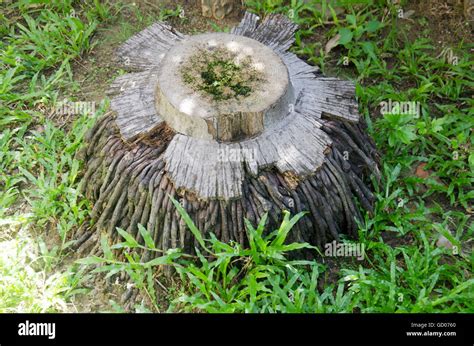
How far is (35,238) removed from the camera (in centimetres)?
341

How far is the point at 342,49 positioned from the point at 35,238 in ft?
8.80

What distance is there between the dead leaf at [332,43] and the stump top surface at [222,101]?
1.23 m

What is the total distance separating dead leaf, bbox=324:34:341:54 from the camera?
432cm

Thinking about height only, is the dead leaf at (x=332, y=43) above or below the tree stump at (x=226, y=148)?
above

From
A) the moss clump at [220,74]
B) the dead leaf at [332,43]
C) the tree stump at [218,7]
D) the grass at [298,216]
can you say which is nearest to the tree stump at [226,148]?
the moss clump at [220,74]

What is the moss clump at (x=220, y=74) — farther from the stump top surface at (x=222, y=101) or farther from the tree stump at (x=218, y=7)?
the tree stump at (x=218, y=7)

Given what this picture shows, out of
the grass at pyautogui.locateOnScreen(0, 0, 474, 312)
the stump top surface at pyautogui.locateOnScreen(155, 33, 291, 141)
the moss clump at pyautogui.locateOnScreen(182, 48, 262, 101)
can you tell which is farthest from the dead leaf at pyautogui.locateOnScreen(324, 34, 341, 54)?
the moss clump at pyautogui.locateOnScreen(182, 48, 262, 101)

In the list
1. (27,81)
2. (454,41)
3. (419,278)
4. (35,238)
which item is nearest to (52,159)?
(35,238)

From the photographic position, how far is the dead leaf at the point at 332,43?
Answer: 4316 millimetres

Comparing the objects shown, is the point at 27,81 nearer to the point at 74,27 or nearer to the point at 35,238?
the point at 74,27

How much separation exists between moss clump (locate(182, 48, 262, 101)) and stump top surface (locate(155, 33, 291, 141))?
0.04ft

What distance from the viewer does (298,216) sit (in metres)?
2.94

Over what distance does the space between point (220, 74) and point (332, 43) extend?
158 centimetres

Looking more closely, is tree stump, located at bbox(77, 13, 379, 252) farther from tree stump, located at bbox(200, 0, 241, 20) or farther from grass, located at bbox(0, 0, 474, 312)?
tree stump, located at bbox(200, 0, 241, 20)
